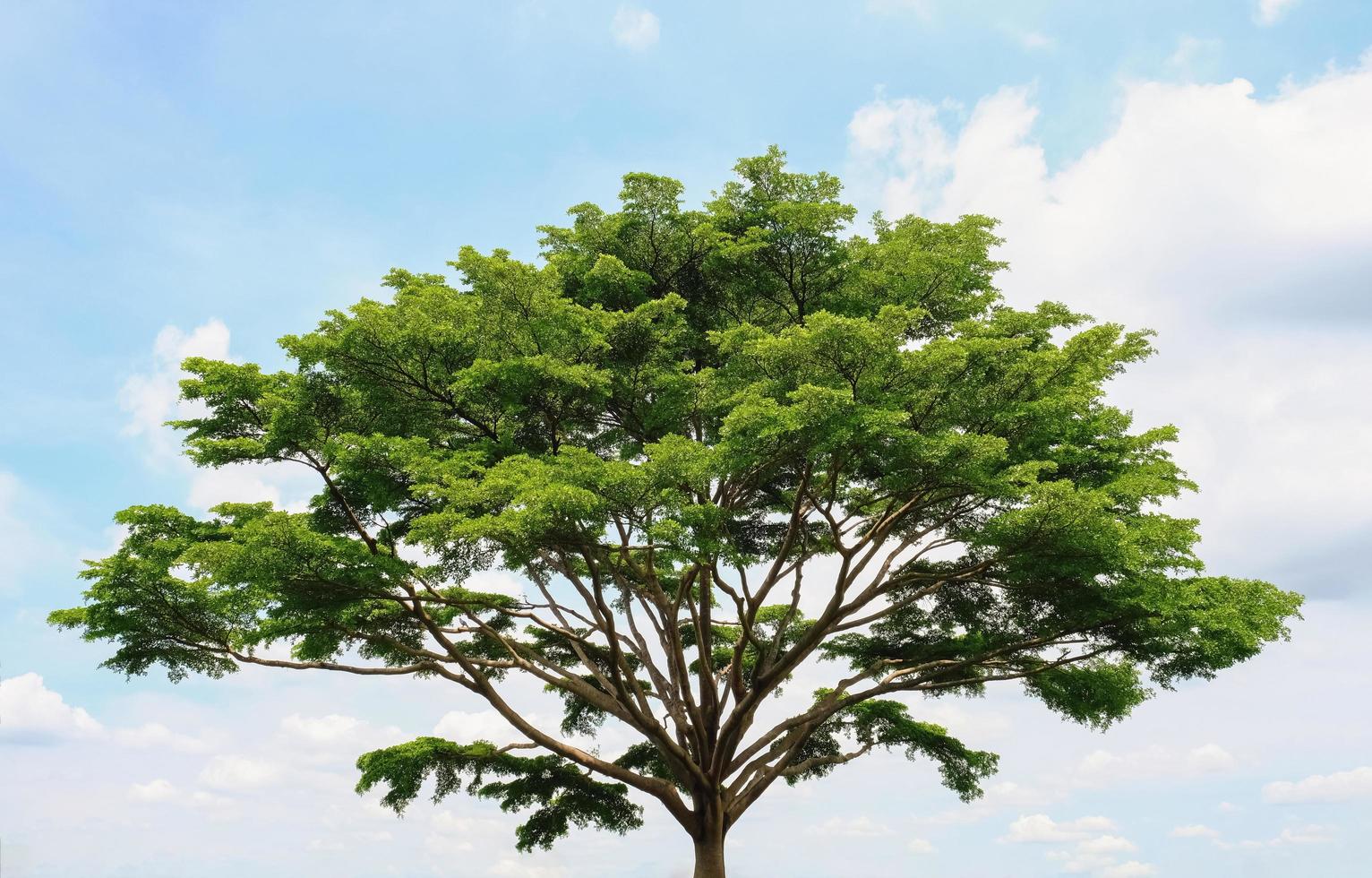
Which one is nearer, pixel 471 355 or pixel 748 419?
pixel 748 419

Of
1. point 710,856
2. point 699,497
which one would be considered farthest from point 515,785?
point 699,497

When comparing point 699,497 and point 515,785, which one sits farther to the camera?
point 515,785

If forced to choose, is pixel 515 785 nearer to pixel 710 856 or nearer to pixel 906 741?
pixel 710 856

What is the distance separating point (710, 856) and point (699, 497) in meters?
6.82

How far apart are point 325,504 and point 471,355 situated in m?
3.57

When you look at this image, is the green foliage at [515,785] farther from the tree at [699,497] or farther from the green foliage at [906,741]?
the green foliage at [906,741]

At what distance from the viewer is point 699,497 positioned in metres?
15.1

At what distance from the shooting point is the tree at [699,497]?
43.9 ft

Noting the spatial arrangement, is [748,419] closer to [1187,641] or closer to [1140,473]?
[1140,473]

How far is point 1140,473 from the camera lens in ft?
47.7

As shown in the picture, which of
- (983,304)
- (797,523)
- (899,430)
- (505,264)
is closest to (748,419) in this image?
(899,430)

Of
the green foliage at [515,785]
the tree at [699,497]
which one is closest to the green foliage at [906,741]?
the tree at [699,497]

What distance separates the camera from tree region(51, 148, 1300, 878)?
43.9 feet

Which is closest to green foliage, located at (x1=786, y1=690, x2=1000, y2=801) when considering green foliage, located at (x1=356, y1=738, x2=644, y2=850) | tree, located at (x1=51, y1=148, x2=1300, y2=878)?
tree, located at (x1=51, y1=148, x2=1300, y2=878)
